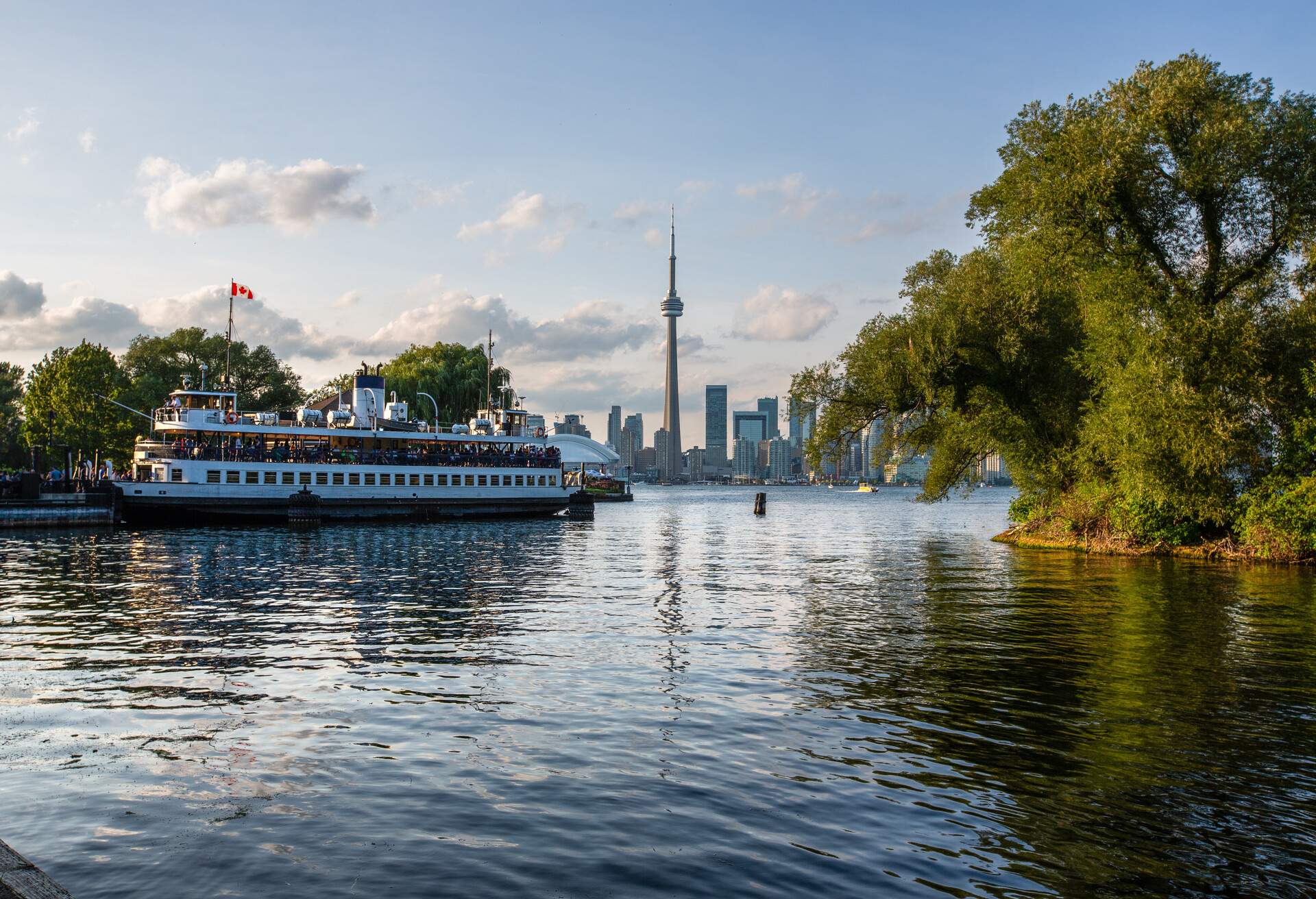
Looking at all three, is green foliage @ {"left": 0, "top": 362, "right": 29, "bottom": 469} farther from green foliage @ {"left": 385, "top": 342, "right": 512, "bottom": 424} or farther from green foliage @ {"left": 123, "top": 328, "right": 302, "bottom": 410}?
green foliage @ {"left": 385, "top": 342, "right": 512, "bottom": 424}

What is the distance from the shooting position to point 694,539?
5875 cm

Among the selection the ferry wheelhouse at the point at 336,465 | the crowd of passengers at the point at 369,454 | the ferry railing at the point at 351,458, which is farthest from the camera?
the crowd of passengers at the point at 369,454

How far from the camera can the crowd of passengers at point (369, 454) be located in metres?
66.8

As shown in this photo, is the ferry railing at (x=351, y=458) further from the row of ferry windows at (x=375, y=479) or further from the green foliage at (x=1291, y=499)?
the green foliage at (x=1291, y=499)

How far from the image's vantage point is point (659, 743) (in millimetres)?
12734

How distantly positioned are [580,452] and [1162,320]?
330ft

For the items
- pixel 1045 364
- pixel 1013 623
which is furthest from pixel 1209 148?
pixel 1013 623

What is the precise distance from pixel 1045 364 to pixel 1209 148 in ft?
37.1

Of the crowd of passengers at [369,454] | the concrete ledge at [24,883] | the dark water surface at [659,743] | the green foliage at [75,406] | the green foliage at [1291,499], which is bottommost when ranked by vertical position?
the dark water surface at [659,743]

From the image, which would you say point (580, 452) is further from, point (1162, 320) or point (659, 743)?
point (659, 743)

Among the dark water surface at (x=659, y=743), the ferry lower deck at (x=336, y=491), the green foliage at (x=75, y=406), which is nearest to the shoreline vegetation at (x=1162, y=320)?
the dark water surface at (x=659, y=743)

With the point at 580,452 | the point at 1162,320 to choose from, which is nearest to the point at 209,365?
the point at 580,452

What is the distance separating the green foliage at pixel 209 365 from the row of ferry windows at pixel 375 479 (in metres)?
44.6

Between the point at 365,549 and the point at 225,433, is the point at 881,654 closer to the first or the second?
the point at 365,549
